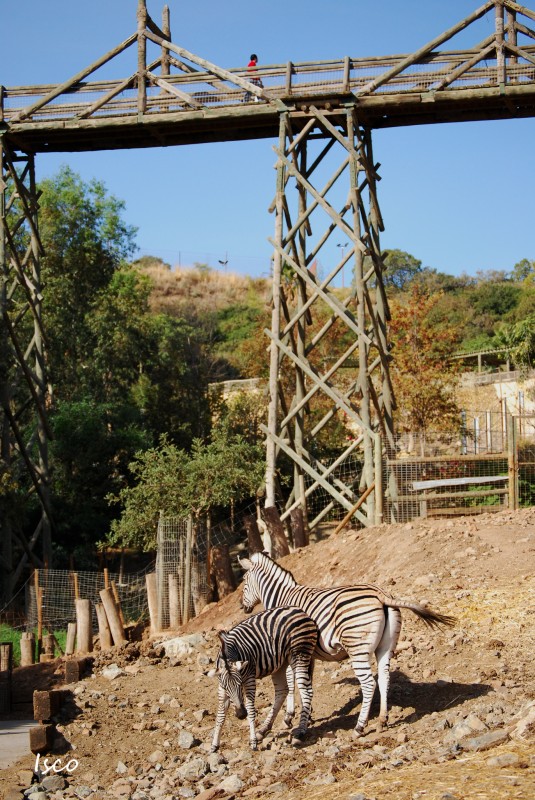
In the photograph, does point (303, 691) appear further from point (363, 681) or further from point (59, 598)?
point (59, 598)

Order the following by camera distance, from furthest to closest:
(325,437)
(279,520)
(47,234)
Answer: (47,234) < (325,437) < (279,520)

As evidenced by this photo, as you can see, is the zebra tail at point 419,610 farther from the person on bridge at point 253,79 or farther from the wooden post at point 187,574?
the person on bridge at point 253,79

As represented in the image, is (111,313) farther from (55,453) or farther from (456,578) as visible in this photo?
(456,578)

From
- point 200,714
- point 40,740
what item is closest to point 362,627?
point 200,714

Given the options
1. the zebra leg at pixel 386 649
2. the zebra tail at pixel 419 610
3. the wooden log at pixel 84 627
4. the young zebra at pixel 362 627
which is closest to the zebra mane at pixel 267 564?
the young zebra at pixel 362 627

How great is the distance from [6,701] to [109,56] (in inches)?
461

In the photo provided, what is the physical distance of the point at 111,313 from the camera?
34.6m

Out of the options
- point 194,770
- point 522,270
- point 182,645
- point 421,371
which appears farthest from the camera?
point 522,270

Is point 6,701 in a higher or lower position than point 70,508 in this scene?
lower

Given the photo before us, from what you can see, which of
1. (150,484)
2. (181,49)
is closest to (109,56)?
(181,49)

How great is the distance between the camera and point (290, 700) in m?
11.7

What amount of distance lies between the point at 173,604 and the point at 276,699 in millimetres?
6856

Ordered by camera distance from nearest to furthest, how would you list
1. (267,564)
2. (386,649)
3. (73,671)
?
(386,649) < (267,564) < (73,671)

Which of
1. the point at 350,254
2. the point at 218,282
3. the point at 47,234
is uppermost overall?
the point at 218,282
